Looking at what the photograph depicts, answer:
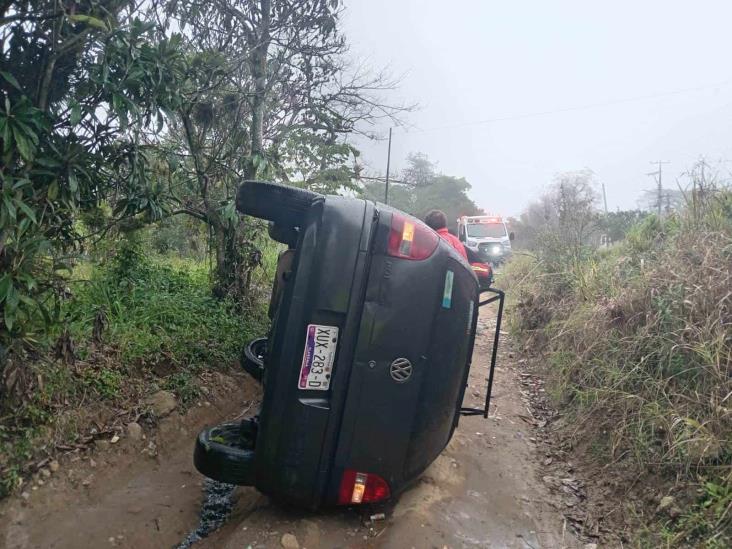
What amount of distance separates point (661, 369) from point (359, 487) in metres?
2.44

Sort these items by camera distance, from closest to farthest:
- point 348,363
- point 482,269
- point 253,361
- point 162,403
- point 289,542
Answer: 1. point 348,363
2. point 289,542
3. point 162,403
4. point 253,361
5. point 482,269

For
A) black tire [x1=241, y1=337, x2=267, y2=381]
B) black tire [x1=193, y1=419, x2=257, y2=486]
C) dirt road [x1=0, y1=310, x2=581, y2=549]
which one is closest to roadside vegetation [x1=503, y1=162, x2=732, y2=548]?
dirt road [x1=0, y1=310, x2=581, y2=549]

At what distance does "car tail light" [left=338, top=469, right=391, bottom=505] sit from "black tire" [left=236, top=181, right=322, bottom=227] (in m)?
1.29

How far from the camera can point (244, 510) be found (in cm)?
285

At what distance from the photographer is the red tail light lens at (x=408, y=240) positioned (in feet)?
7.69

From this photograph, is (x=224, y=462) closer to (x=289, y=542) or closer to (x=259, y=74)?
(x=289, y=542)

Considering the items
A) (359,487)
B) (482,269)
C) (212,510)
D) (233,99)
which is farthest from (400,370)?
(233,99)

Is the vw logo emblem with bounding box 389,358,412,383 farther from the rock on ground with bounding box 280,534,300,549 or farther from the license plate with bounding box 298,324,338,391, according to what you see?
the rock on ground with bounding box 280,534,300,549

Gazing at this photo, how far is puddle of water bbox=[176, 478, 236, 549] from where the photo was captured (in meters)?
2.73

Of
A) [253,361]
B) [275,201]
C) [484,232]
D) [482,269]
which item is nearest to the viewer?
[275,201]

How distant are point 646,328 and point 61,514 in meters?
4.07

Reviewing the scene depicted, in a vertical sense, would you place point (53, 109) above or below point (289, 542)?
above

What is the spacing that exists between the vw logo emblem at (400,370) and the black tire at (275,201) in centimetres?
89

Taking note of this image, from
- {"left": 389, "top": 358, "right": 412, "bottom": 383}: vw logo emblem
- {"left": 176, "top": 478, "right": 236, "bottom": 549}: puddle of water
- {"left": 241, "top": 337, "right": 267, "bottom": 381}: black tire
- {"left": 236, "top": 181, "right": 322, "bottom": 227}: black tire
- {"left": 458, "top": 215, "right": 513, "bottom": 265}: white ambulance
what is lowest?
{"left": 176, "top": 478, "right": 236, "bottom": 549}: puddle of water
